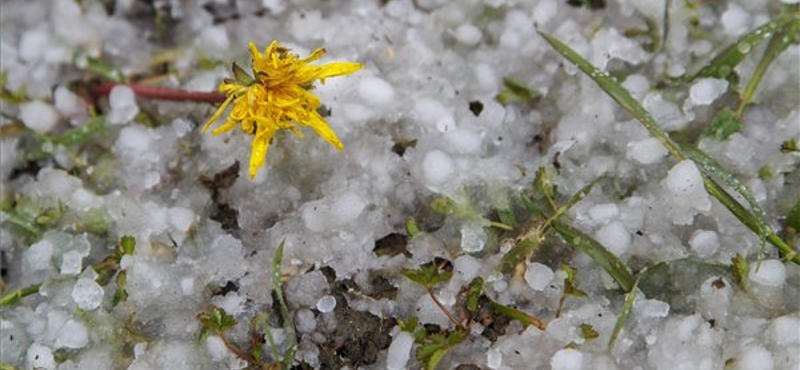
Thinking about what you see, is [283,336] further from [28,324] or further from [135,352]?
[28,324]

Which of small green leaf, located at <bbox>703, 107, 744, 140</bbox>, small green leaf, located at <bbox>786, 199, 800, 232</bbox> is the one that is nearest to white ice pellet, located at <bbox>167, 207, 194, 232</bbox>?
small green leaf, located at <bbox>703, 107, 744, 140</bbox>

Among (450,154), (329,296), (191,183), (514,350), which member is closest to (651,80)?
(450,154)

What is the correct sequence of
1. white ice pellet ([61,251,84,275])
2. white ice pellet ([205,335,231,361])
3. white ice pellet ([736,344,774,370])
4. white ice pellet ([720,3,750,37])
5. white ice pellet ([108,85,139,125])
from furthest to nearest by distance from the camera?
white ice pellet ([108,85,139,125])
white ice pellet ([720,3,750,37])
white ice pellet ([61,251,84,275])
white ice pellet ([205,335,231,361])
white ice pellet ([736,344,774,370])

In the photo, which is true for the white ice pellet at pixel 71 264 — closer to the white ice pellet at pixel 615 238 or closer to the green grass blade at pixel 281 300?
the green grass blade at pixel 281 300

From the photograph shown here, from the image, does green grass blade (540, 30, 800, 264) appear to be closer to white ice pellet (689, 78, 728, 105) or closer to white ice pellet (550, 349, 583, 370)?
white ice pellet (689, 78, 728, 105)

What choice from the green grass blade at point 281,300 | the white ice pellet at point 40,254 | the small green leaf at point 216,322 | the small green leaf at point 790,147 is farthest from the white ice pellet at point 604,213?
the white ice pellet at point 40,254

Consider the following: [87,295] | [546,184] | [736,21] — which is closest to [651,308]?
[546,184]
